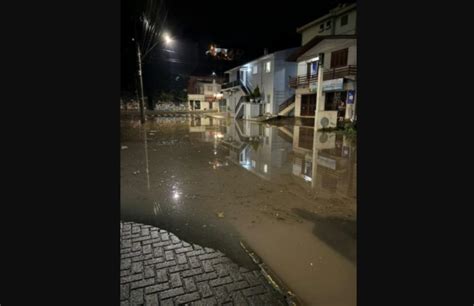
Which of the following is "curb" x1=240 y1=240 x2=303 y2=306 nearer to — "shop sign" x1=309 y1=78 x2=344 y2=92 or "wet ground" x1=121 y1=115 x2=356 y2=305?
"wet ground" x1=121 y1=115 x2=356 y2=305

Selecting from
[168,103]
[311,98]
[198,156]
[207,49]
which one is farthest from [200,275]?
[207,49]

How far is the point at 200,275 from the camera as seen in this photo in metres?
2.80

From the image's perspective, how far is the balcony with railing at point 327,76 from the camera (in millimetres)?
19177

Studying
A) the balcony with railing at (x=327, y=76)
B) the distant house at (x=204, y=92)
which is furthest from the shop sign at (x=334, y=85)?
the distant house at (x=204, y=92)

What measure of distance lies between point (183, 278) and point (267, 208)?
237cm

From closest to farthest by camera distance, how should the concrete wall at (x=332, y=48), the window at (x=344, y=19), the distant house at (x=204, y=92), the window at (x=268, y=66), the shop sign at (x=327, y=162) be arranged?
the shop sign at (x=327, y=162)
the concrete wall at (x=332, y=48)
the window at (x=344, y=19)
the window at (x=268, y=66)
the distant house at (x=204, y=92)

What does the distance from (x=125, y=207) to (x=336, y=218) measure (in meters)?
3.96

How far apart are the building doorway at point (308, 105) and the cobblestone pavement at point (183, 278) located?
22.5 metres

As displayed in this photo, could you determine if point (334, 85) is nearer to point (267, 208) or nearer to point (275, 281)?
point (267, 208)

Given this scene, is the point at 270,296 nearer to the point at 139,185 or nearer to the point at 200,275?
the point at 200,275

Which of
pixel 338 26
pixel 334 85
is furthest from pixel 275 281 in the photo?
pixel 338 26

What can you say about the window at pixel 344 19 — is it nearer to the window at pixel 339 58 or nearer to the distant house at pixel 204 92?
the window at pixel 339 58

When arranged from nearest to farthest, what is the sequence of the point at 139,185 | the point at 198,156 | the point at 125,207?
1. the point at 125,207
2. the point at 139,185
3. the point at 198,156

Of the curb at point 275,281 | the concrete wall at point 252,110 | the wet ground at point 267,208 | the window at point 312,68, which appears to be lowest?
the curb at point 275,281
